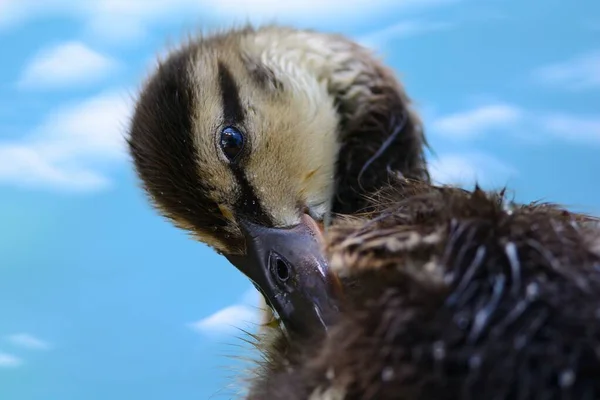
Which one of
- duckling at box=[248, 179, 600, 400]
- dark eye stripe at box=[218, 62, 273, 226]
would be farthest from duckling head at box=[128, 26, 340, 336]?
duckling at box=[248, 179, 600, 400]

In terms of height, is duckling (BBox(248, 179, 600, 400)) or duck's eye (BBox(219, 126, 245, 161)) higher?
duck's eye (BBox(219, 126, 245, 161))

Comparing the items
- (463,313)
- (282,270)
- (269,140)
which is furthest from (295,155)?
(463,313)

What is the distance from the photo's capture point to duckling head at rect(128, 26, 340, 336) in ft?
6.14

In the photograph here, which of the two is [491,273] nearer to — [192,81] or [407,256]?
[407,256]

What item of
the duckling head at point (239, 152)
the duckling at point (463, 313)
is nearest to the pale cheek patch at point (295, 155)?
the duckling head at point (239, 152)

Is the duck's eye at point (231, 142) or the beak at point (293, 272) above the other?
the duck's eye at point (231, 142)

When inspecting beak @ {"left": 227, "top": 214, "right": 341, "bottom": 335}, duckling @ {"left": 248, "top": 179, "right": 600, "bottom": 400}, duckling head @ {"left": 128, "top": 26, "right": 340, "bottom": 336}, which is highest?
duckling head @ {"left": 128, "top": 26, "right": 340, "bottom": 336}

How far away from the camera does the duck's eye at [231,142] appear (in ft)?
6.71

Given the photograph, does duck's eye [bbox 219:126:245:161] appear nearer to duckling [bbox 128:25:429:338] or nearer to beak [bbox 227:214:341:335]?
duckling [bbox 128:25:429:338]

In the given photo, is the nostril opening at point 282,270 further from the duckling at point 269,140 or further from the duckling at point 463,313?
the duckling at point 463,313

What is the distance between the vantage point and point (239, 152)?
2074 millimetres

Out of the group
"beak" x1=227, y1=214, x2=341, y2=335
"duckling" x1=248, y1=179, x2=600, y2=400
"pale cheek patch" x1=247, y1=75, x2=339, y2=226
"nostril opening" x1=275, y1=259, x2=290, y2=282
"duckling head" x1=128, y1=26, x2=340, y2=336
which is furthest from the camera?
"pale cheek patch" x1=247, y1=75, x2=339, y2=226

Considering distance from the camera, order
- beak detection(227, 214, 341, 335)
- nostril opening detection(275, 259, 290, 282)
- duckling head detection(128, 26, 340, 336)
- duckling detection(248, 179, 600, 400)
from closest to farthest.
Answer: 1. duckling detection(248, 179, 600, 400)
2. beak detection(227, 214, 341, 335)
3. nostril opening detection(275, 259, 290, 282)
4. duckling head detection(128, 26, 340, 336)

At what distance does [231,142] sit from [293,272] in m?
0.67
